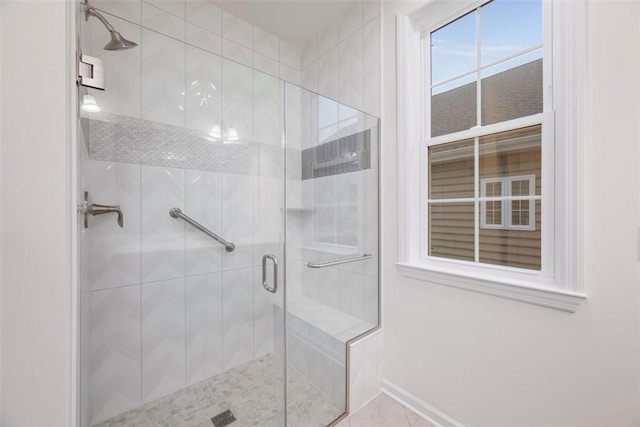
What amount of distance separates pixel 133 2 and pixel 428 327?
9.23 ft

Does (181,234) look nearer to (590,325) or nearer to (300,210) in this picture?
(300,210)

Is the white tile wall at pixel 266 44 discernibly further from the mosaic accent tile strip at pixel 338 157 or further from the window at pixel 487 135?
the window at pixel 487 135

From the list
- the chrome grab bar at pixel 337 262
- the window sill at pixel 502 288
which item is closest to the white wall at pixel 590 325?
the window sill at pixel 502 288

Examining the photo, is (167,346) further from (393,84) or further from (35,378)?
(393,84)

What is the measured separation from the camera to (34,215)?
459 mm

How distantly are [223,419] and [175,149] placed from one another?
5.64ft

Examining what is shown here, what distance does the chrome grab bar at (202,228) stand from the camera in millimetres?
1666

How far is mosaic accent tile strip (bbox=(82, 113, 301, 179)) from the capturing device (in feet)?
4.71

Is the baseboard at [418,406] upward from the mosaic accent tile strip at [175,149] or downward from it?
downward

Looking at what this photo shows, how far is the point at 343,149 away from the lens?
1.70m

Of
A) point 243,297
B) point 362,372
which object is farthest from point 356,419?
point 243,297

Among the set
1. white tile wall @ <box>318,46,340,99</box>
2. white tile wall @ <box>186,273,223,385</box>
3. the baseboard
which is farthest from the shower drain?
white tile wall @ <box>318,46,340,99</box>

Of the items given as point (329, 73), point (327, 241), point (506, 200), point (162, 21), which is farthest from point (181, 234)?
point (506, 200)

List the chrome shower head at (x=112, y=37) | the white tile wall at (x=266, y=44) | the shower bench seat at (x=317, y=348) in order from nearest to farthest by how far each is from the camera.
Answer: the chrome shower head at (x=112, y=37) < the shower bench seat at (x=317, y=348) < the white tile wall at (x=266, y=44)
